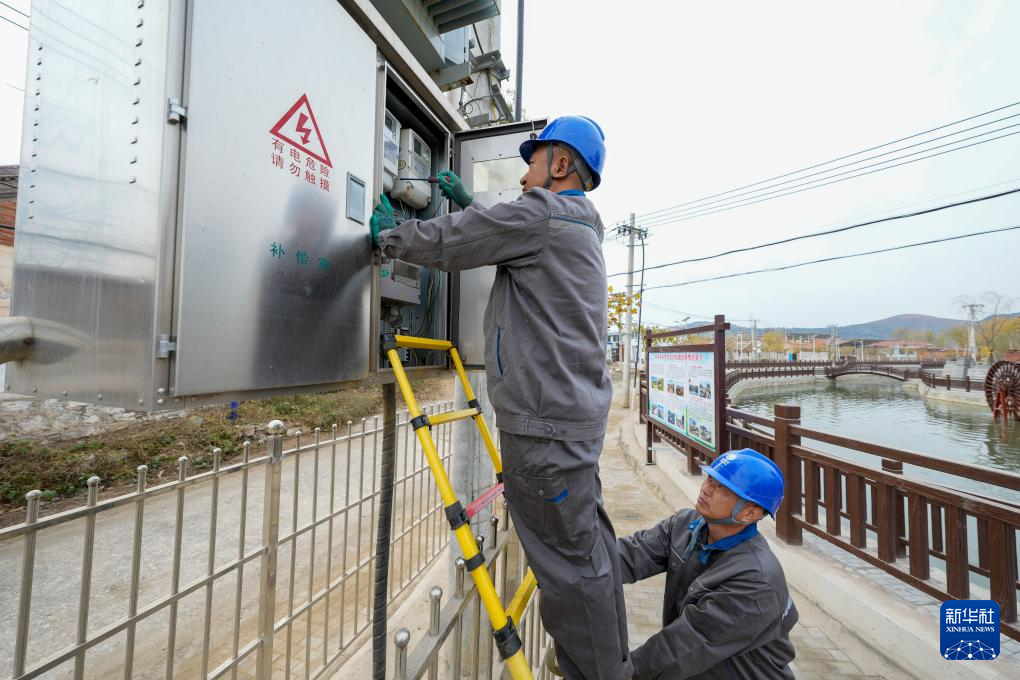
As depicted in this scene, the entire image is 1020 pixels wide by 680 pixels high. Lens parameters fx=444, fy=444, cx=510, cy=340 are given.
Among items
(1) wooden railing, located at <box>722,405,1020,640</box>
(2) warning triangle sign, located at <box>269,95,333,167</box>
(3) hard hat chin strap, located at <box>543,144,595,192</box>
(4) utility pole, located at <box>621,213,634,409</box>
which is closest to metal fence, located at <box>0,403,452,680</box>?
(2) warning triangle sign, located at <box>269,95,333,167</box>

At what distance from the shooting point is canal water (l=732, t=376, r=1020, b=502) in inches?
625

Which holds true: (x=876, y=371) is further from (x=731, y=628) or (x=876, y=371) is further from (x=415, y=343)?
(x=415, y=343)

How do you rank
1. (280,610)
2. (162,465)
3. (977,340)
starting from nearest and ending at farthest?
1. (280,610)
2. (162,465)
3. (977,340)

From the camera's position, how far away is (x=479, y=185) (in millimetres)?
3088

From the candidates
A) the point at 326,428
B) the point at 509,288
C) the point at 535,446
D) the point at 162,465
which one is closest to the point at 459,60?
the point at 509,288

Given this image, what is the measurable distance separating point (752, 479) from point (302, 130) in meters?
2.38

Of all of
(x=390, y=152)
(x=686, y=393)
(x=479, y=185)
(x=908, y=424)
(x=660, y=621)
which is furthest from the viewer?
(x=908, y=424)

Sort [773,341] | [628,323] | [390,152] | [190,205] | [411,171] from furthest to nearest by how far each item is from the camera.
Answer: [773,341], [628,323], [411,171], [390,152], [190,205]

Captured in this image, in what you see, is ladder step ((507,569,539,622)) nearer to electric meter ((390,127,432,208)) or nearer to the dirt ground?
electric meter ((390,127,432,208))

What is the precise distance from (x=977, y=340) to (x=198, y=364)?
212 feet

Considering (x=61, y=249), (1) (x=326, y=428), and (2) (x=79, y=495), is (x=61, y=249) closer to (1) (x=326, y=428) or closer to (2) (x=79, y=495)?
(2) (x=79, y=495)

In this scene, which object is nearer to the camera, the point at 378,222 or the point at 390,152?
the point at 378,222

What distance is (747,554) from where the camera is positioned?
1903 millimetres

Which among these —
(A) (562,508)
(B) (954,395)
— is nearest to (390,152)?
(A) (562,508)
